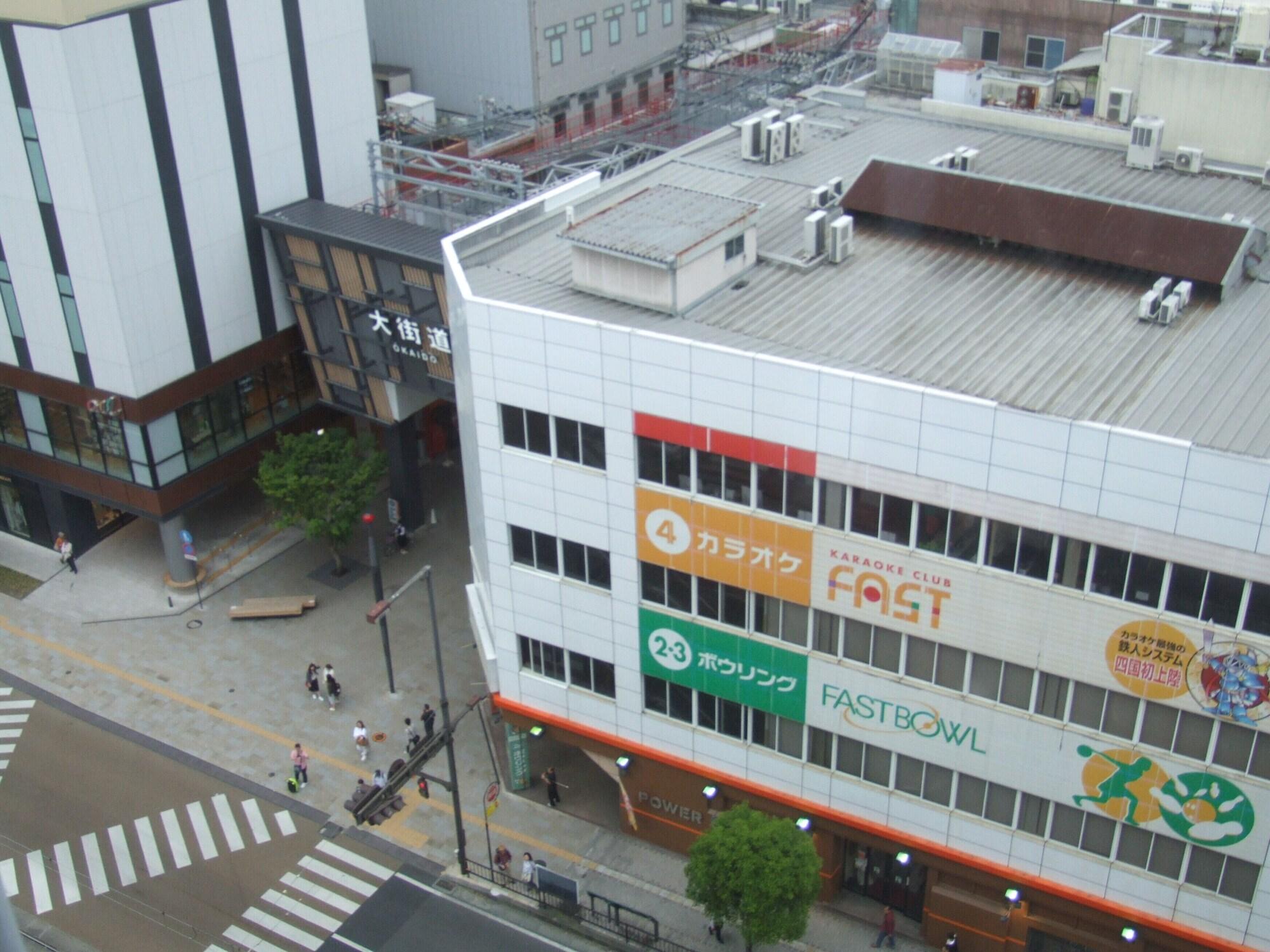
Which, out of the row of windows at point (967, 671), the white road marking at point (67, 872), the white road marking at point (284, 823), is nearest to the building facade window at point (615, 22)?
the row of windows at point (967, 671)

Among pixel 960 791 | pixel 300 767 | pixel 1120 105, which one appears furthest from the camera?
pixel 1120 105

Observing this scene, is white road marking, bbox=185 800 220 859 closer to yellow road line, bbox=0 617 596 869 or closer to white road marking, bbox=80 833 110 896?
white road marking, bbox=80 833 110 896

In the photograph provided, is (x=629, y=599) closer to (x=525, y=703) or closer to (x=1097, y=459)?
(x=525, y=703)

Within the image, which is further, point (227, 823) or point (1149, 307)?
point (227, 823)

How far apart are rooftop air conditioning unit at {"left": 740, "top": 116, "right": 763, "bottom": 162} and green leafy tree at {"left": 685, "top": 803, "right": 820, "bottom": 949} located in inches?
976

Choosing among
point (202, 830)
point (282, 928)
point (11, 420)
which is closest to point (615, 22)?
point (11, 420)

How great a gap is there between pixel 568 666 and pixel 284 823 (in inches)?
479

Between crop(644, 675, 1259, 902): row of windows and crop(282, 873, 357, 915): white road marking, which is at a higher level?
crop(644, 675, 1259, 902): row of windows

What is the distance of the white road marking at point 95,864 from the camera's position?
45062 millimetres

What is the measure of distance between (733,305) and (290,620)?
2670 cm

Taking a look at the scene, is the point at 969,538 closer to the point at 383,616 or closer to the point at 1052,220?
the point at 1052,220

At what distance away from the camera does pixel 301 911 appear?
44.1 metres

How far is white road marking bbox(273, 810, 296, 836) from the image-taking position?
47219mm

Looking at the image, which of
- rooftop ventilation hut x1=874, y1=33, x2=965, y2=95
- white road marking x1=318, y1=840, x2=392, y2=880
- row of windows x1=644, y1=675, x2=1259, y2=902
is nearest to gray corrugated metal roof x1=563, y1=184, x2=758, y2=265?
row of windows x1=644, y1=675, x2=1259, y2=902
